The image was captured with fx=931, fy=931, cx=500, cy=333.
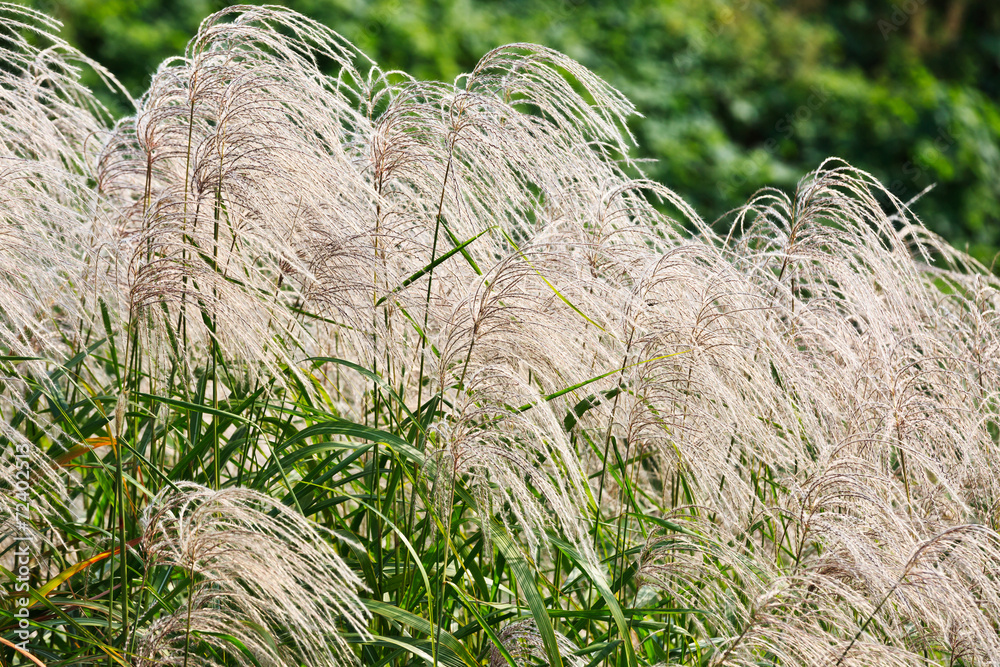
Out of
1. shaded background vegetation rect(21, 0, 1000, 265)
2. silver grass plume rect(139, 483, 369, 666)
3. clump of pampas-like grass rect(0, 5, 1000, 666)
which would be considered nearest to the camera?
silver grass plume rect(139, 483, 369, 666)

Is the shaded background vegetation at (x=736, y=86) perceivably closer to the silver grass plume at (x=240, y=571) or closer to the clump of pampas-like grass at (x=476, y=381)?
the clump of pampas-like grass at (x=476, y=381)

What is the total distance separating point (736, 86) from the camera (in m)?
9.43

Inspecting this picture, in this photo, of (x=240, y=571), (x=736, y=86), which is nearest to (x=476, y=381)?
(x=240, y=571)

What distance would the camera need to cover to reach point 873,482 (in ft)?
6.49

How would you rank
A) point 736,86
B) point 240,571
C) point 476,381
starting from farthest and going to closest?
point 736,86 → point 476,381 → point 240,571

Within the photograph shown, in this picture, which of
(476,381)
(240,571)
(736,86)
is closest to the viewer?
(240,571)

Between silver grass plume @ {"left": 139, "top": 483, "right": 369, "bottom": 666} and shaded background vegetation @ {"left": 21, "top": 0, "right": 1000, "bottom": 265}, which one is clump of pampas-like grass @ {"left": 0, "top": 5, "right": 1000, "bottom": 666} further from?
shaded background vegetation @ {"left": 21, "top": 0, "right": 1000, "bottom": 265}

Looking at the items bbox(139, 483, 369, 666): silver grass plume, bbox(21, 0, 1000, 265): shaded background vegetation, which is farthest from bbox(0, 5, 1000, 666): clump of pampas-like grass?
bbox(21, 0, 1000, 265): shaded background vegetation

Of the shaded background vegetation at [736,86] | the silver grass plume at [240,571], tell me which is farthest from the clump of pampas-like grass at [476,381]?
the shaded background vegetation at [736,86]

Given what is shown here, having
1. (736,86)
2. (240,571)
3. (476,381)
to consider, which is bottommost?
(240,571)

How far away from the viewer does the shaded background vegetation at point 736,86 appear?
7.95 metres

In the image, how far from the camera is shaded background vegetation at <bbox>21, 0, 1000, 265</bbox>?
26.1 ft

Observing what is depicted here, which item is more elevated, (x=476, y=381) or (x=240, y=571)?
A: (x=476, y=381)

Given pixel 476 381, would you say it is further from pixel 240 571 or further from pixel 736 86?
pixel 736 86
